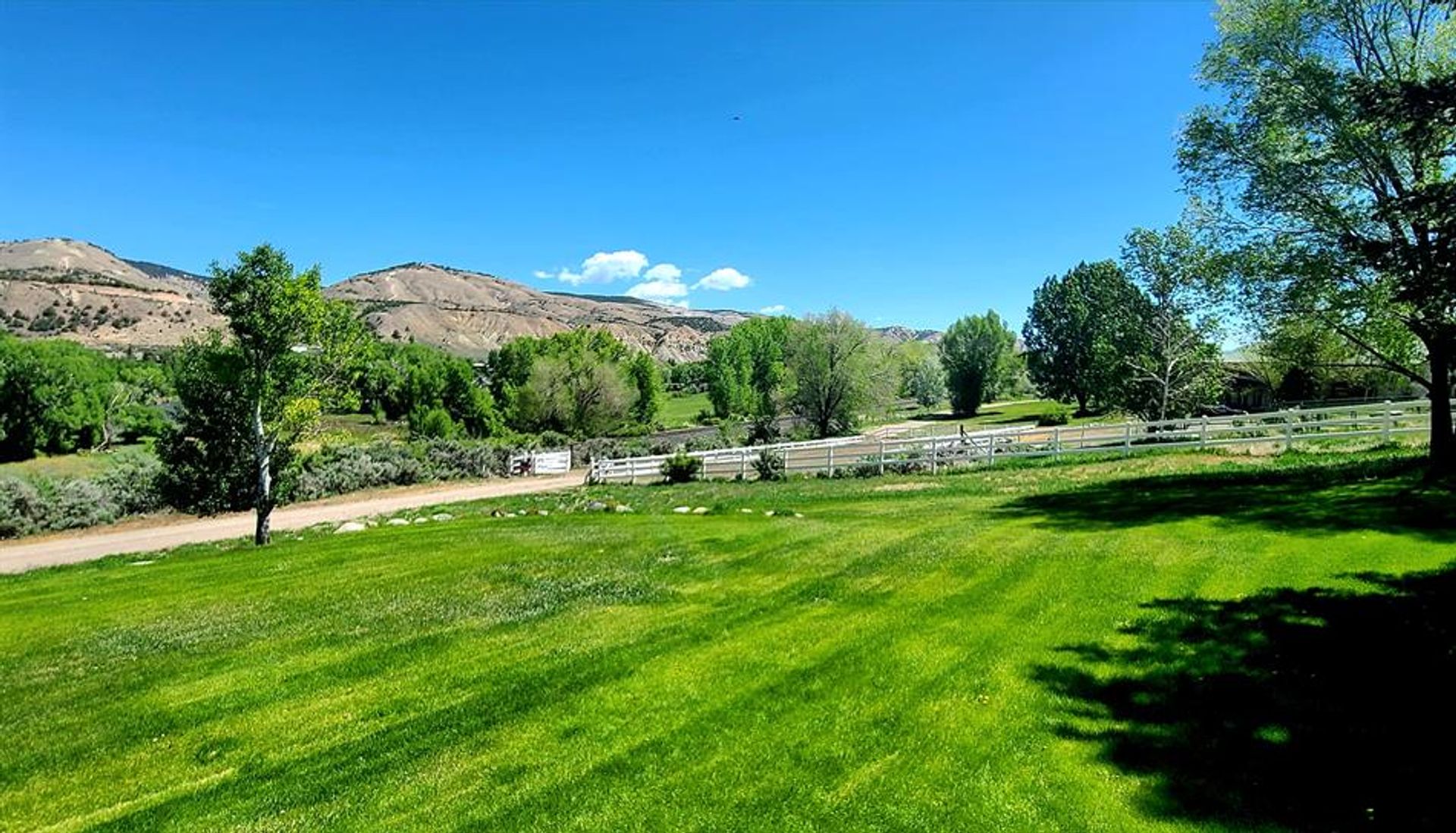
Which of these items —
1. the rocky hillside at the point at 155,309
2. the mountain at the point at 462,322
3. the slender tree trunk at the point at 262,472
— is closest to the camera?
the slender tree trunk at the point at 262,472

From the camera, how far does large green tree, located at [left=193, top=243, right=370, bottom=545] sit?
15.2m

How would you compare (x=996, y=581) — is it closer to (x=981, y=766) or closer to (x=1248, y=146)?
(x=981, y=766)

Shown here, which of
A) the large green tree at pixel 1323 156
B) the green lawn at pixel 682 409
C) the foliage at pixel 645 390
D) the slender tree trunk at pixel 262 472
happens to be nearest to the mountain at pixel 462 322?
the green lawn at pixel 682 409

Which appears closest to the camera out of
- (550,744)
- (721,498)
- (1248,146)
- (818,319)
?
(550,744)

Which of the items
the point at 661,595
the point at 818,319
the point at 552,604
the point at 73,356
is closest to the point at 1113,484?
the point at 661,595

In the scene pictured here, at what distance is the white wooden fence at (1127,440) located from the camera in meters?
19.1

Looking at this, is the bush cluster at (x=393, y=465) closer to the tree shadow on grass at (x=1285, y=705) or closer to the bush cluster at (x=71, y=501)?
the bush cluster at (x=71, y=501)

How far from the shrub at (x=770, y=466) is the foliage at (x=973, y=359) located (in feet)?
192

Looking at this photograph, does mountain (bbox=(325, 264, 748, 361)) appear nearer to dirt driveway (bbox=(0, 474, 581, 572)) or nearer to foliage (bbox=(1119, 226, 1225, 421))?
dirt driveway (bbox=(0, 474, 581, 572))

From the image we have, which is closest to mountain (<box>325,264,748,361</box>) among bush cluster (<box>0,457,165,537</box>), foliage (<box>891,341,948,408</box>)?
foliage (<box>891,341,948,408</box>)

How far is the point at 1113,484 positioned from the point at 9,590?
69.4 feet

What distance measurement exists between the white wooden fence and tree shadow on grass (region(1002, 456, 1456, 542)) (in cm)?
454

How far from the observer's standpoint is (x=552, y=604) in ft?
26.7

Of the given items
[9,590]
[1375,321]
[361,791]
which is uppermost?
[1375,321]
